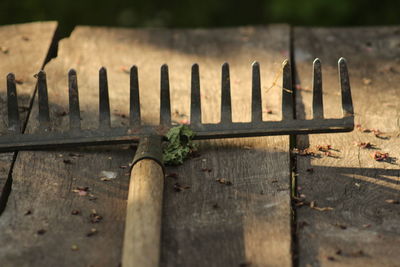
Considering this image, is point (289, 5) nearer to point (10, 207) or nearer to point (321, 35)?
point (321, 35)

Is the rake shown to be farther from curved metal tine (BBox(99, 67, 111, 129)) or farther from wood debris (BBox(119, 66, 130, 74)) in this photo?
wood debris (BBox(119, 66, 130, 74))

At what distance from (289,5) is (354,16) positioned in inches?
18.5

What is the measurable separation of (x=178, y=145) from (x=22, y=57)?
1083 millimetres

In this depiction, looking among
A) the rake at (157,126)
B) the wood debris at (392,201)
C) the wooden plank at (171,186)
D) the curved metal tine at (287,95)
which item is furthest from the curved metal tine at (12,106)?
the wood debris at (392,201)

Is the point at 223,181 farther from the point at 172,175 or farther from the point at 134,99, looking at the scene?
the point at 134,99

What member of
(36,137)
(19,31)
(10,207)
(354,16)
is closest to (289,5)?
(354,16)

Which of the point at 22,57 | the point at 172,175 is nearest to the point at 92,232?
the point at 172,175

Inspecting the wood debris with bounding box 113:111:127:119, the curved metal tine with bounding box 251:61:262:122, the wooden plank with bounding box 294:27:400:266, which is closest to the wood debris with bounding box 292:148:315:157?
the wooden plank with bounding box 294:27:400:266

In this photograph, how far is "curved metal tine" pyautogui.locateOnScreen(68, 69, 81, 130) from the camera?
2.49 meters

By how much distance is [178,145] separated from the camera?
2424 mm

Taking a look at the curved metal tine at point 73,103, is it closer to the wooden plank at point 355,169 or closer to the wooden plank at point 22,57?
the wooden plank at point 22,57

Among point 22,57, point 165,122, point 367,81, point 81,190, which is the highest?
point 22,57

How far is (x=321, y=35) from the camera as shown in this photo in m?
3.46

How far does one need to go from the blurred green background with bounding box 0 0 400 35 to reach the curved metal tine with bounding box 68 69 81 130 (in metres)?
2.67
